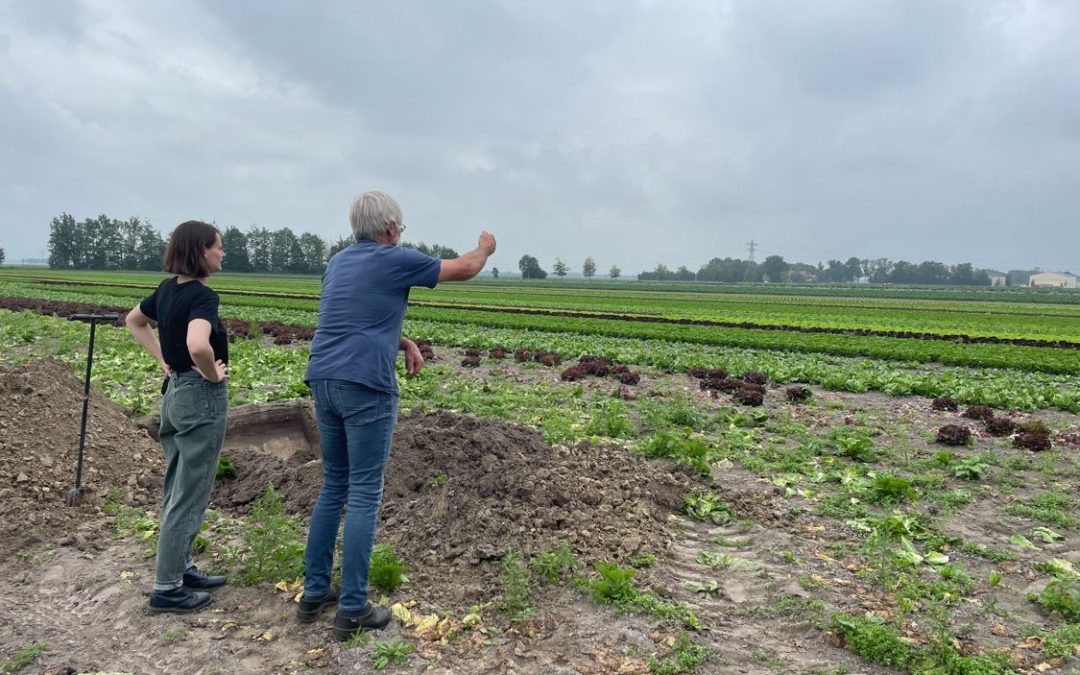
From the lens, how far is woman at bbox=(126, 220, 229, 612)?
430cm

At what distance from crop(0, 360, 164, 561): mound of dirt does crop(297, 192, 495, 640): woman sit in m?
2.90

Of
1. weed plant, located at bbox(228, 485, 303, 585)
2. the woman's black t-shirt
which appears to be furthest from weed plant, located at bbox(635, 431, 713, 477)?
the woman's black t-shirt

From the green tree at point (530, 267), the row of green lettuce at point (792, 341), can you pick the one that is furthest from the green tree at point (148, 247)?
the row of green lettuce at point (792, 341)

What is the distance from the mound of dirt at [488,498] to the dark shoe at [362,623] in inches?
17.2

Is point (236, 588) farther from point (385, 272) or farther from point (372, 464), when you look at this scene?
point (385, 272)

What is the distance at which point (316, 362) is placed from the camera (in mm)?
4066

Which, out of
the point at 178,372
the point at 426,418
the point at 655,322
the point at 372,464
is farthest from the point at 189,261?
the point at 655,322

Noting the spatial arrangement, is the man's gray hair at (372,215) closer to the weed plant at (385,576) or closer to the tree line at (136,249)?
the weed plant at (385,576)

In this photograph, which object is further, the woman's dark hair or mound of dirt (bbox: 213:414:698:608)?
mound of dirt (bbox: 213:414:698:608)

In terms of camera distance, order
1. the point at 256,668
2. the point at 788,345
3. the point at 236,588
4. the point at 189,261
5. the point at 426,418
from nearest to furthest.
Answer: the point at 256,668
the point at 189,261
the point at 236,588
the point at 426,418
the point at 788,345

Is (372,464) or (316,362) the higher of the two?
(316,362)

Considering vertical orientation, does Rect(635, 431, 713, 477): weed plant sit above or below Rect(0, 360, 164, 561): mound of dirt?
above

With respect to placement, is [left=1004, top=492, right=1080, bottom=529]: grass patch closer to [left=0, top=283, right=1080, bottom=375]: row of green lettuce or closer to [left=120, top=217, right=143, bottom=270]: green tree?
[left=0, top=283, right=1080, bottom=375]: row of green lettuce

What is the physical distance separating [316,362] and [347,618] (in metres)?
1.53
